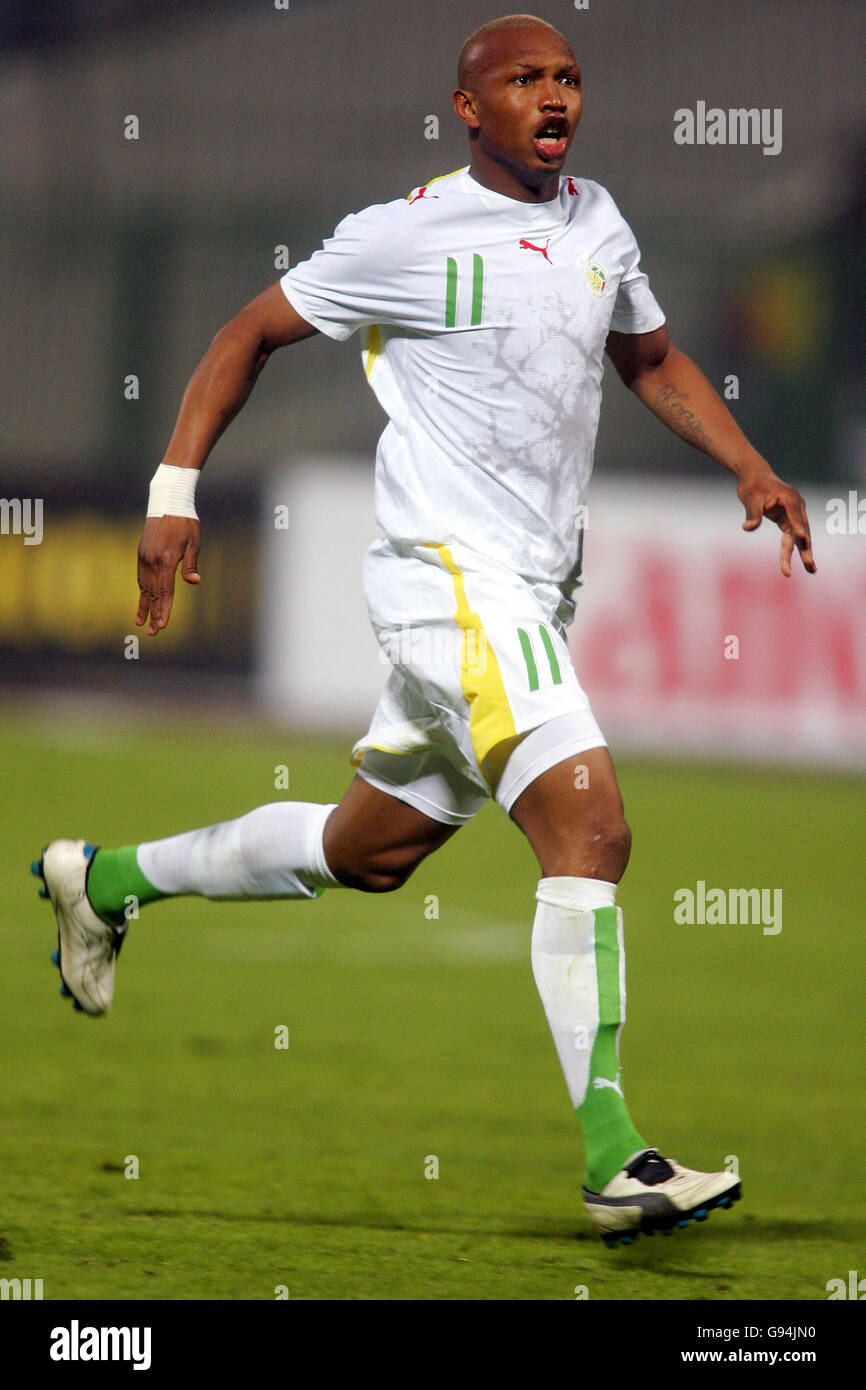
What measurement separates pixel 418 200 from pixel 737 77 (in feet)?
50.9

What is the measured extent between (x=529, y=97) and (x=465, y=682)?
3.45ft

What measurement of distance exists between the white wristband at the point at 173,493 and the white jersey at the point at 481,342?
14.7 inches

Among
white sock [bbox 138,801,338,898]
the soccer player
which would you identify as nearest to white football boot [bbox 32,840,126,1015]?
white sock [bbox 138,801,338,898]

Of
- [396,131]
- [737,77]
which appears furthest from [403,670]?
[737,77]

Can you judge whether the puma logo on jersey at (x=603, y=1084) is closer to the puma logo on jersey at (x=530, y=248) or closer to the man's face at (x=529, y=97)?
the puma logo on jersey at (x=530, y=248)

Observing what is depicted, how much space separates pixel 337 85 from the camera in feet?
56.4

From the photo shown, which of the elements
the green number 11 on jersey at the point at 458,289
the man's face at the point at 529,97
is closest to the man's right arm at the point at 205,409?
the green number 11 on jersey at the point at 458,289

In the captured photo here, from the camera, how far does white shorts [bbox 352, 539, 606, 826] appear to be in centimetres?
334

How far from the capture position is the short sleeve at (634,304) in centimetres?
375

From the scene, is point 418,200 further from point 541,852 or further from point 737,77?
point 737,77

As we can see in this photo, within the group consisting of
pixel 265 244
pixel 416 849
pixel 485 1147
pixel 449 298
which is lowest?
pixel 485 1147

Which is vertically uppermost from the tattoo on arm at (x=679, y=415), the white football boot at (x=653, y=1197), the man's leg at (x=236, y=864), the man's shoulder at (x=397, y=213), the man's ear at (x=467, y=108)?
the man's ear at (x=467, y=108)

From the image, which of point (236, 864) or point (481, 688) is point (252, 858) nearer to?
point (236, 864)

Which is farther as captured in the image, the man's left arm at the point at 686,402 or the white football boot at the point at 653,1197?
the man's left arm at the point at 686,402
